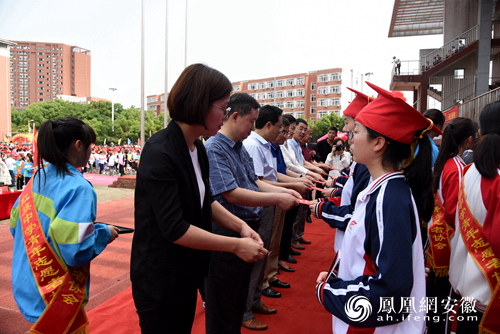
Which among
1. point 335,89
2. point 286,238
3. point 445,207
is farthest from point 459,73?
point 335,89

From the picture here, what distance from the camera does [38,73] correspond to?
104m

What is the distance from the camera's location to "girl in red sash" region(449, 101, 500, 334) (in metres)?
1.81

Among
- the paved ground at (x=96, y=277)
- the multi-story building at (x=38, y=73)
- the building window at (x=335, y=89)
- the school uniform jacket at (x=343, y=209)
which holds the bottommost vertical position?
the paved ground at (x=96, y=277)

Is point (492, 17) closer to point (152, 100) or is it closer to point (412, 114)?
point (412, 114)

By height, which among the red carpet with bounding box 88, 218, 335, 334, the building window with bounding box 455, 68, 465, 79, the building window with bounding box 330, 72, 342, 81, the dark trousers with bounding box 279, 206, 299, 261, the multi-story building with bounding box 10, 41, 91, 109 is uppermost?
the multi-story building with bounding box 10, 41, 91, 109

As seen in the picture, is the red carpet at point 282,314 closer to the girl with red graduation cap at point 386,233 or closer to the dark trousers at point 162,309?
the dark trousers at point 162,309

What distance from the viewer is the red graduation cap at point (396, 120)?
4.58 feet

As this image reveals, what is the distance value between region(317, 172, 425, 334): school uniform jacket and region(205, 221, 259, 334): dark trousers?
1.03 m

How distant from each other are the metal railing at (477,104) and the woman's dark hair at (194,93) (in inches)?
348

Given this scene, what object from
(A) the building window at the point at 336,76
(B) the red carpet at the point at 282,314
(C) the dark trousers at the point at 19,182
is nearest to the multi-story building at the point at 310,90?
(A) the building window at the point at 336,76

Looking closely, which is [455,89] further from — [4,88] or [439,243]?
[4,88]

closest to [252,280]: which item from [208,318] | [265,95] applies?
[208,318]

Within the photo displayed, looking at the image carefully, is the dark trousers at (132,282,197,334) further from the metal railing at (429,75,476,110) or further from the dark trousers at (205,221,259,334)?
the metal railing at (429,75,476,110)

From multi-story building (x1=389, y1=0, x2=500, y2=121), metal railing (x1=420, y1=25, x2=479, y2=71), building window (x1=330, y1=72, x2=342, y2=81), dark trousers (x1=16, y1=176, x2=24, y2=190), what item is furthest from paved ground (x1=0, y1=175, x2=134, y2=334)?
building window (x1=330, y1=72, x2=342, y2=81)
